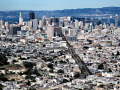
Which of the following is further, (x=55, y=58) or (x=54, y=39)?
(x=54, y=39)

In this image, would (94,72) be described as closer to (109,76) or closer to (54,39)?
(109,76)

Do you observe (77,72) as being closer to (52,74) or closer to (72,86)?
(52,74)

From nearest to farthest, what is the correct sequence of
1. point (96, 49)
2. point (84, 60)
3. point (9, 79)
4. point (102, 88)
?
point (102, 88) → point (9, 79) → point (84, 60) → point (96, 49)

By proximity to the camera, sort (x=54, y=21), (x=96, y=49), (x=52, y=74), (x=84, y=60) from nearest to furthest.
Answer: (x=52, y=74) → (x=84, y=60) → (x=96, y=49) → (x=54, y=21)

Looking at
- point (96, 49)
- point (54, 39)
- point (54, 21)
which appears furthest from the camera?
point (54, 21)

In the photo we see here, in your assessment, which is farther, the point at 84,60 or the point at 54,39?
the point at 54,39

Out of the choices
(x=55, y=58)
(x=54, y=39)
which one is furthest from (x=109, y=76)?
(x=54, y=39)

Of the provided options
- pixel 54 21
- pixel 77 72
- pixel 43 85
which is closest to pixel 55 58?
pixel 77 72

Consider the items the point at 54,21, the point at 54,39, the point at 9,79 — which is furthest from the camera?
the point at 54,21
